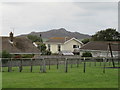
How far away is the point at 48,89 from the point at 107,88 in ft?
9.58

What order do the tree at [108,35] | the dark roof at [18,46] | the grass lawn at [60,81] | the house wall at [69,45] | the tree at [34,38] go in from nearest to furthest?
1. the grass lawn at [60,81]
2. the dark roof at [18,46]
3. the house wall at [69,45]
4. the tree at [108,35]
5. the tree at [34,38]

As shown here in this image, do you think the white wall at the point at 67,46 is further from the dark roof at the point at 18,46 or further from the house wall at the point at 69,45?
the dark roof at the point at 18,46

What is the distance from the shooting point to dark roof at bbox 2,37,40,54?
148 feet

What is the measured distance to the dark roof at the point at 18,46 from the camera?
45.0 m

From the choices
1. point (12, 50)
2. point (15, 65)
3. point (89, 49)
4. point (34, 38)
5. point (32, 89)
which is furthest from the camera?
point (34, 38)

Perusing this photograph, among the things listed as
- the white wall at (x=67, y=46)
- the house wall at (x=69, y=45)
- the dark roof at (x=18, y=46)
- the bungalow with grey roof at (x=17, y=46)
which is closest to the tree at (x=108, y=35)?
the white wall at (x=67, y=46)

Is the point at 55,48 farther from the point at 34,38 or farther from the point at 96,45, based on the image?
the point at 34,38

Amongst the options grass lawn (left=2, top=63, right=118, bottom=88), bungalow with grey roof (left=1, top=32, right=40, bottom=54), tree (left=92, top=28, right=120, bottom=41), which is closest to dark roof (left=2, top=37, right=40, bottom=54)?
bungalow with grey roof (left=1, top=32, right=40, bottom=54)

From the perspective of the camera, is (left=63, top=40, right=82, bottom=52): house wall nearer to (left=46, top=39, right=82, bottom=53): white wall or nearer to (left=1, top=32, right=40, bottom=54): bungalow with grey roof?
(left=46, top=39, right=82, bottom=53): white wall

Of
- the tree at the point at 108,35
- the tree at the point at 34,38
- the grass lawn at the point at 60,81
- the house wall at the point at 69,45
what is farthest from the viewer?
the tree at the point at 34,38

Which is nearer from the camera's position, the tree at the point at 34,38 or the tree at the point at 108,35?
the tree at the point at 108,35

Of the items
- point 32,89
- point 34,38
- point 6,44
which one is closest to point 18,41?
point 6,44

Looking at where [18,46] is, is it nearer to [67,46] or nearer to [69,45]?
[67,46]

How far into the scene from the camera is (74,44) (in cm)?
7656
